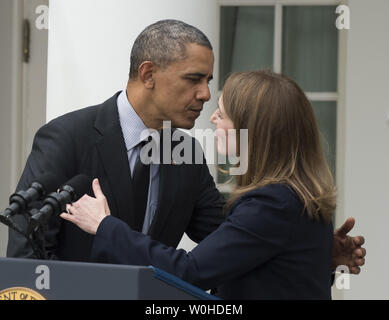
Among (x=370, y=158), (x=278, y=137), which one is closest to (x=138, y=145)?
(x=278, y=137)

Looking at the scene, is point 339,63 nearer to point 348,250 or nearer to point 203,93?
point 203,93

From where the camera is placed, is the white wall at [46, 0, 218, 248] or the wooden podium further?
the white wall at [46, 0, 218, 248]

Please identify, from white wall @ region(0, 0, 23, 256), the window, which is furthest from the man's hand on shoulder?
white wall @ region(0, 0, 23, 256)

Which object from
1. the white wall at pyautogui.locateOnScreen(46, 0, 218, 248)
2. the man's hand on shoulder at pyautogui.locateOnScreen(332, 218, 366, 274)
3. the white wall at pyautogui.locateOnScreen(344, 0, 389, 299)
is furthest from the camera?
the white wall at pyautogui.locateOnScreen(344, 0, 389, 299)

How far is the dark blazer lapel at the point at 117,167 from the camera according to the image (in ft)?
11.0

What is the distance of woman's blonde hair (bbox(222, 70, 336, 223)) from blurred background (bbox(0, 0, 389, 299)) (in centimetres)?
190

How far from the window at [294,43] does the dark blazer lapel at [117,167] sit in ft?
7.78

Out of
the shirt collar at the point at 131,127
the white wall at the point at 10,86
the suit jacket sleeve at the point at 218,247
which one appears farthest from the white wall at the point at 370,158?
the suit jacket sleeve at the point at 218,247

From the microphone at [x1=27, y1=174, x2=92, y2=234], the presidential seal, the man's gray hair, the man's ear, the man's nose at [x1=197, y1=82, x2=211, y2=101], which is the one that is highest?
the man's gray hair

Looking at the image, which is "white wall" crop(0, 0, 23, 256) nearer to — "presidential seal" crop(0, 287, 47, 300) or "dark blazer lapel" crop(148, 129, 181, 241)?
"dark blazer lapel" crop(148, 129, 181, 241)

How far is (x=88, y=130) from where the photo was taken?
3416 mm

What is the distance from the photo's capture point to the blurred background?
5461 millimetres

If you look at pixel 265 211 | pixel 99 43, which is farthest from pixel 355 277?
pixel 265 211
